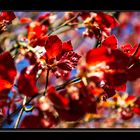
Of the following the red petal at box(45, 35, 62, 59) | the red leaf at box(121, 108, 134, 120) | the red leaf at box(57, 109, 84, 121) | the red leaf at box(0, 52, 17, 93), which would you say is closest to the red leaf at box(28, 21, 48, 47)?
the red petal at box(45, 35, 62, 59)

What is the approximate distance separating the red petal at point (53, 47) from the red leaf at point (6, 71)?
0.13m

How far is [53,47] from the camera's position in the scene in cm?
101

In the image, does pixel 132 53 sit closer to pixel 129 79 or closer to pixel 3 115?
pixel 129 79

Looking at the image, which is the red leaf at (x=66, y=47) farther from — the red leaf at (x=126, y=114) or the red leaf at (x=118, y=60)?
the red leaf at (x=126, y=114)

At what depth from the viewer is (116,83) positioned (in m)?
0.93

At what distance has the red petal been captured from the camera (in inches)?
39.7

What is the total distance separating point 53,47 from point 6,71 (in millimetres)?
168

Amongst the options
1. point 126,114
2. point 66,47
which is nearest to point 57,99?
point 66,47

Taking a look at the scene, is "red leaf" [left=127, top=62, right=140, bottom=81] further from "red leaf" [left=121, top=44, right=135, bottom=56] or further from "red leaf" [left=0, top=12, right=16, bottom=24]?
"red leaf" [left=0, top=12, right=16, bottom=24]

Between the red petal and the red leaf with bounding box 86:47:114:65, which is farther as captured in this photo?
the red petal

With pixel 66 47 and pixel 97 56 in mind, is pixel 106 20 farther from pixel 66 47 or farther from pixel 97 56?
pixel 97 56

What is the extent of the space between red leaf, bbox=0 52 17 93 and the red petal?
13cm

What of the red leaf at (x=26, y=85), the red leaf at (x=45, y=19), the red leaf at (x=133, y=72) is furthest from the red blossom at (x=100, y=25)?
the red leaf at (x=45, y=19)
